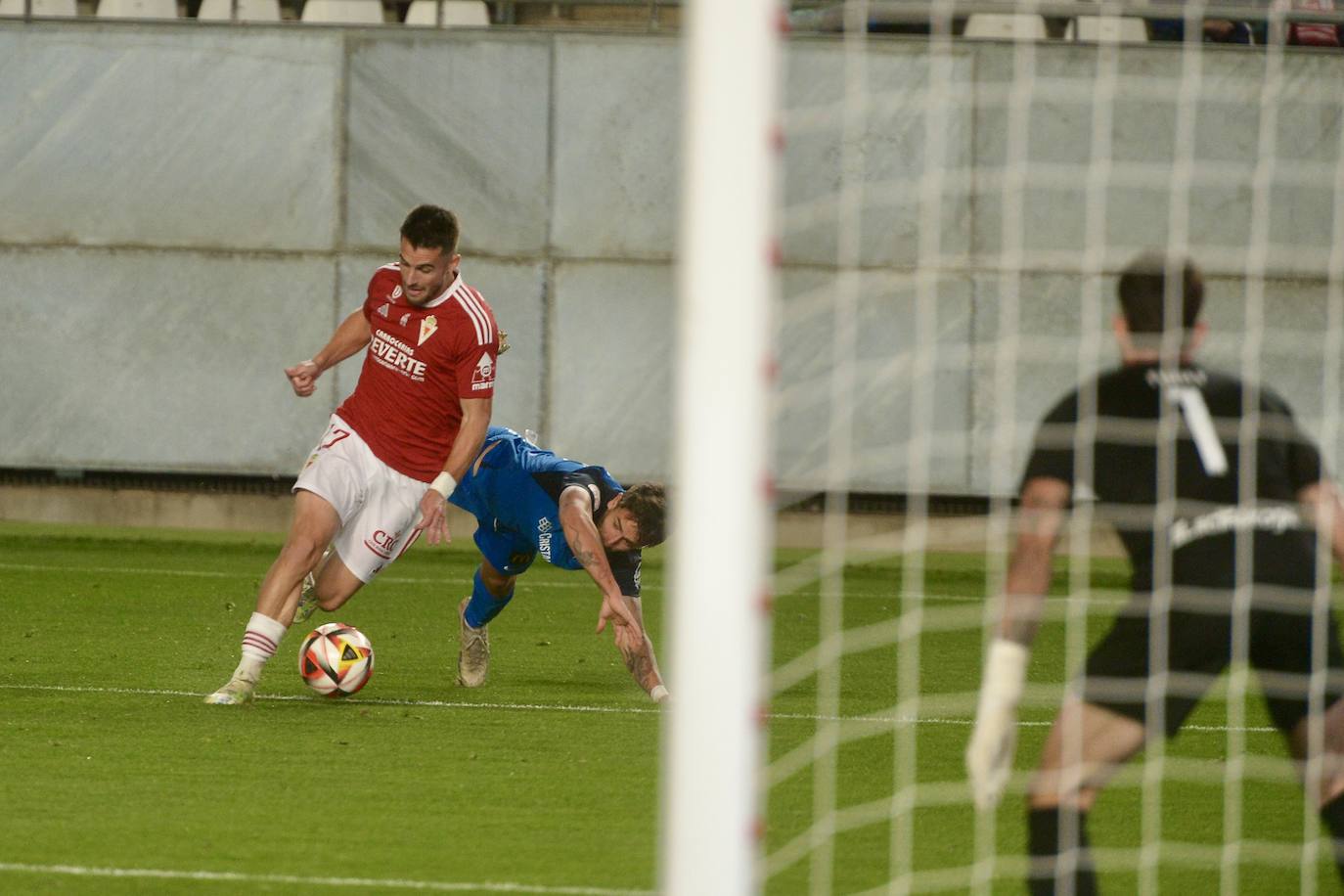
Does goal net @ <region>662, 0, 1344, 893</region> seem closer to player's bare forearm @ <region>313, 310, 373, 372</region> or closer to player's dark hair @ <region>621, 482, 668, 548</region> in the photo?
player's dark hair @ <region>621, 482, 668, 548</region>

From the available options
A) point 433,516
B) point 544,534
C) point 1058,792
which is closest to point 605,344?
point 544,534

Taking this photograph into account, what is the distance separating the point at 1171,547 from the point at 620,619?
3.13 meters

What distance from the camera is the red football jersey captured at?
24.8 feet

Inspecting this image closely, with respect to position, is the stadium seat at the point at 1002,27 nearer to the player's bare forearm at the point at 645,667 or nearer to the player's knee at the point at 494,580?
the player's knee at the point at 494,580

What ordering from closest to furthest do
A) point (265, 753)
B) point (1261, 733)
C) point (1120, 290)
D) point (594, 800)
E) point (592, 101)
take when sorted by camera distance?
1. point (1120, 290)
2. point (594, 800)
3. point (265, 753)
4. point (1261, 733)
5. point (592, 101)

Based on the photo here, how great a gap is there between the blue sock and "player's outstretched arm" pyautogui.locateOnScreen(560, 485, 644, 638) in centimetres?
58

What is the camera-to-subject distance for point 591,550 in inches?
289

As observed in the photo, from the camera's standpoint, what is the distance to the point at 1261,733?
7.51m

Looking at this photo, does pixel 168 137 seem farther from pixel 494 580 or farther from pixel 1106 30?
A: pixel 494 580

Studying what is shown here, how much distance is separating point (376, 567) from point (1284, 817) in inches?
140

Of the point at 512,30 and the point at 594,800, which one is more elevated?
the point at 512,30

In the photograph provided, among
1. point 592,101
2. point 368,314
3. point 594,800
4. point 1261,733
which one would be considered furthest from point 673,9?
point 594,800

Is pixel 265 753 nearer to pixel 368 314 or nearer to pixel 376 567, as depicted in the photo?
pixel 376 567

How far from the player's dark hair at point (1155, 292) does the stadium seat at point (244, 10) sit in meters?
12.6
